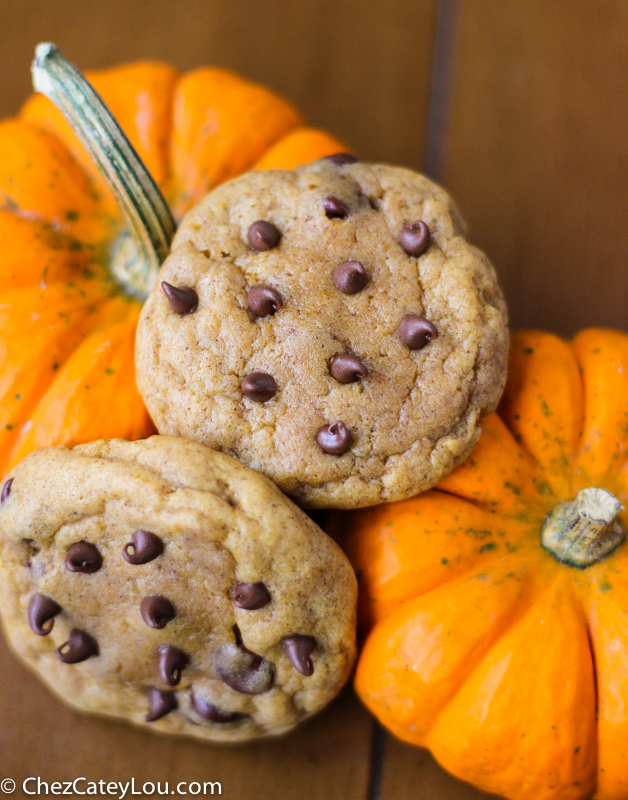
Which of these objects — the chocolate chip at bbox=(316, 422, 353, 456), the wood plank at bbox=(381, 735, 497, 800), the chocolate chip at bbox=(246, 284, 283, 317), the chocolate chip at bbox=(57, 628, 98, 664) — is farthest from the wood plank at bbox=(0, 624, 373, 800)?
the chocolate chip at bbox=(246, 284, 283, 317)

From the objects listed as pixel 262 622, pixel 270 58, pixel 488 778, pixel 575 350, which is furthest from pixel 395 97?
pixel 488 778

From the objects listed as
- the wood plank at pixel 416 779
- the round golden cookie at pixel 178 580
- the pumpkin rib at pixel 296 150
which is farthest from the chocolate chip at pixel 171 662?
the pumpkin rib at pixel 296 150

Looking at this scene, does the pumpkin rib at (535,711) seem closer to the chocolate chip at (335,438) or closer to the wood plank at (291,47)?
the chocolate chip at (335,438)

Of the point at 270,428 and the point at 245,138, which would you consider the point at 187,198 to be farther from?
the point at 270,428

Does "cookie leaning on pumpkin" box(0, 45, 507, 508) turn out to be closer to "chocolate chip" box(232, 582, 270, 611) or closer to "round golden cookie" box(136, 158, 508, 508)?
"round golden cookie" box(136, 158, 508, 508)

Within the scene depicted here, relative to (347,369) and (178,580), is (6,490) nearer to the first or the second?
(178,580)

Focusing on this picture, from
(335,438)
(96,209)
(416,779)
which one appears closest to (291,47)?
(96,209)
